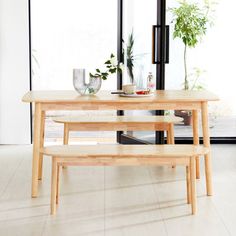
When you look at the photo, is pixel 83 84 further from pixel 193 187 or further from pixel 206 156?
pixel 193 187

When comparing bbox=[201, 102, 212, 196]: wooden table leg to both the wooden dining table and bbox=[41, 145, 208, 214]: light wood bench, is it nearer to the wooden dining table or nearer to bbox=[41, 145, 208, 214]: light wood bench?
the wooden dining table

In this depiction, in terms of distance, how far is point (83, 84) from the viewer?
509 centimetres

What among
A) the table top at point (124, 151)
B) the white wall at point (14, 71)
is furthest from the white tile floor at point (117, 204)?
the white wall at point (14, 71)

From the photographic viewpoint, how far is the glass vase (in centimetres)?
507

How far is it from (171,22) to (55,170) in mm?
3024

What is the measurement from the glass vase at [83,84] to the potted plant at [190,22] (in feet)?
6.98

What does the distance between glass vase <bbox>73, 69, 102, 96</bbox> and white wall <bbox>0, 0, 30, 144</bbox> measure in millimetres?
1982

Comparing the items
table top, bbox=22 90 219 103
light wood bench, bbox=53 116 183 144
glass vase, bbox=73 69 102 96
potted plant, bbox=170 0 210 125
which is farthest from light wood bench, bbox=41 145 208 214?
potted plant, bbox=170 0 210 125

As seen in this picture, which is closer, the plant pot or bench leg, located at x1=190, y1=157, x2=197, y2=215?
bench leg, located at x1=190, y1=157, x2=197, y2=215

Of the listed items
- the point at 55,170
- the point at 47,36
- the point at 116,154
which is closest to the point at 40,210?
the point at 55,170

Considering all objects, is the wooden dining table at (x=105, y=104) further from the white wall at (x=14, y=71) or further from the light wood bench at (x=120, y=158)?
the white wall at (x=14, y=71)

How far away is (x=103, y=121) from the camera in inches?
218

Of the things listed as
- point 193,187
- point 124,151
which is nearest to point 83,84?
point 124,151

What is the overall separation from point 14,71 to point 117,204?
9.15ft
